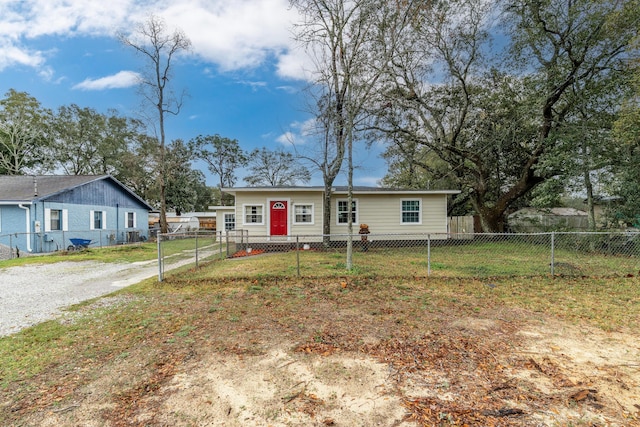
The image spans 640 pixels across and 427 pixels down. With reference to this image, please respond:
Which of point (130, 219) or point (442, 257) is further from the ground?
point (130, 219)

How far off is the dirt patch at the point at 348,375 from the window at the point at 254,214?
8.82m

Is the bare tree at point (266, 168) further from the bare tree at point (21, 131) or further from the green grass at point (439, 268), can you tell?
the green grass at point (439, 268)

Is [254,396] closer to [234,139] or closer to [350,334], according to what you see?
[350,334]

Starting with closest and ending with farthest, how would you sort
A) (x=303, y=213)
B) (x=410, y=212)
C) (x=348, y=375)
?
(x=348, y=375)
(x=303, y=213)
(x=410, y=212)

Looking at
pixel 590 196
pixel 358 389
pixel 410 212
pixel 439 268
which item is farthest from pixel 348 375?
pixel 590 196

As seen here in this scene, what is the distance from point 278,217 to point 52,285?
25.9ft

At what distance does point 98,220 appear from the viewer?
18.0m

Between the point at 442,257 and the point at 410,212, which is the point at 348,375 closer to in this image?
the point at 442,257

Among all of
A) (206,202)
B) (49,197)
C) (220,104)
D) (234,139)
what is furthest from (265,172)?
(49,197)

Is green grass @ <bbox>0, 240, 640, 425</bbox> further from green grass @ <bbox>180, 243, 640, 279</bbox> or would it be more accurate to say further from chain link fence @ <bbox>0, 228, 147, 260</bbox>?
chain link fence @ <bbox>0, 228, 147, 260</bbox>

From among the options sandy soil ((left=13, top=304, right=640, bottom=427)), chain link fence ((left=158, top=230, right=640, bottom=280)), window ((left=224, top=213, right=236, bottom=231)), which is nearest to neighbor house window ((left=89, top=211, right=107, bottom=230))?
window ((left=224, top=213, right=236, bottom=231))

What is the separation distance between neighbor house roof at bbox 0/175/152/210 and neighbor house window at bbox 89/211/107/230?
2045mm

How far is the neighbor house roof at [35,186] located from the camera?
46.5ft

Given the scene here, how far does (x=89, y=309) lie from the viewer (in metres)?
4.89
